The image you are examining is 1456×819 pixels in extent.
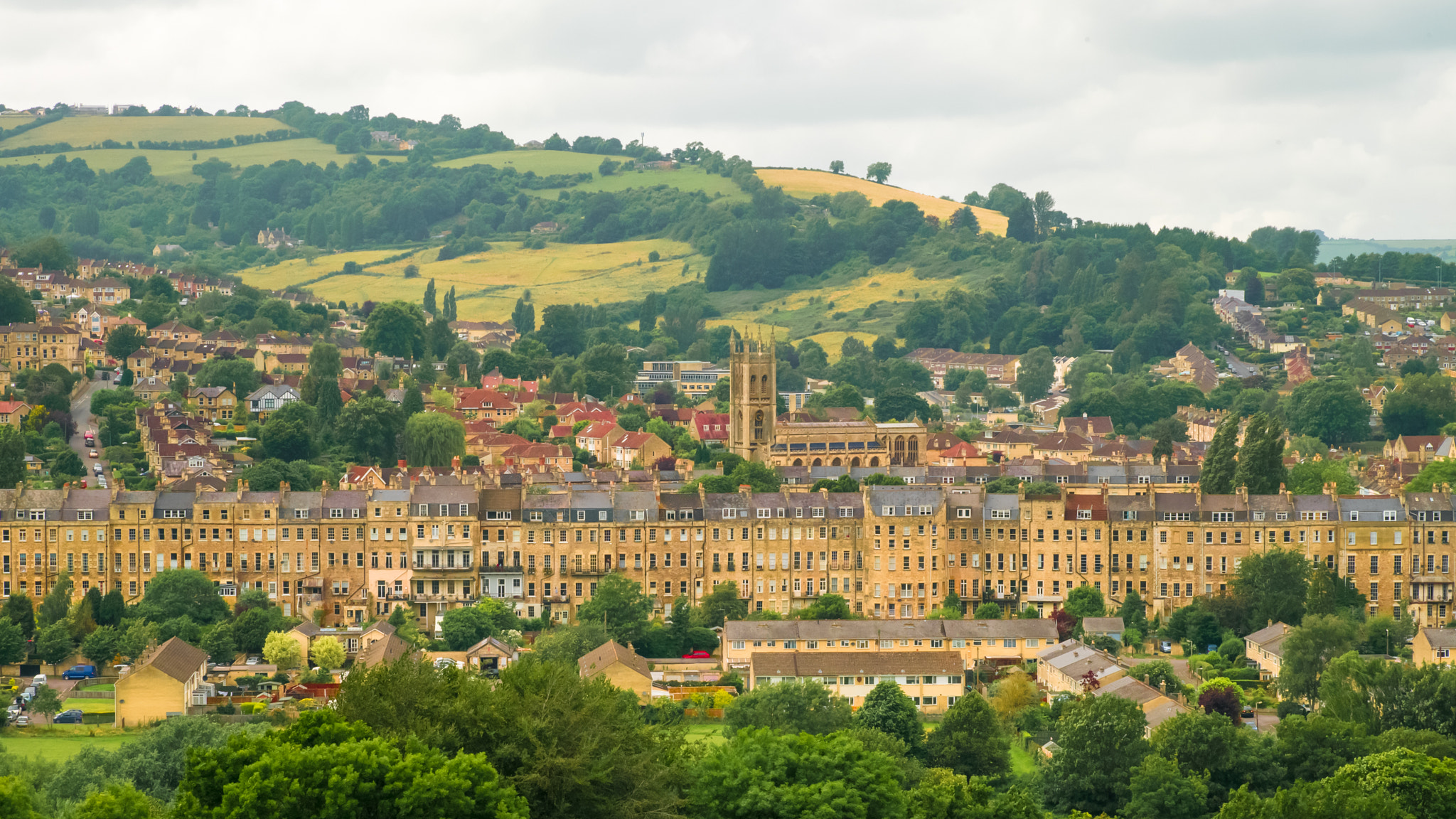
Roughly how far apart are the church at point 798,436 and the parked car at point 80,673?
59447 millimetres

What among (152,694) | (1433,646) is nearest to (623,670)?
(152,694)

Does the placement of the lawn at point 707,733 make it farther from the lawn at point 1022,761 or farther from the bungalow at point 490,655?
the bungalow at point 490,655

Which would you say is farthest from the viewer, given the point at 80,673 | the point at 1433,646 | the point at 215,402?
the point at 215,402

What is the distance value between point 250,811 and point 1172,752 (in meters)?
33.4

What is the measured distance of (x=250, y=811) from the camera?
153 feet

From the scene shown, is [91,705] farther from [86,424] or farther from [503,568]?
[86,424]

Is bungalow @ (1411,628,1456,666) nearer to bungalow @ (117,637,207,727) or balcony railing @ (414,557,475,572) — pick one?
balcony railing @ (414,557,475,572)

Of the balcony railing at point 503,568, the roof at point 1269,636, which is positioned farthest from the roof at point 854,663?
the balcony railing at point 503,568

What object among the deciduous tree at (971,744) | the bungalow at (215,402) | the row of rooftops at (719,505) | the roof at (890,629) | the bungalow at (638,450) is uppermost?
the bungalow at (215,402)

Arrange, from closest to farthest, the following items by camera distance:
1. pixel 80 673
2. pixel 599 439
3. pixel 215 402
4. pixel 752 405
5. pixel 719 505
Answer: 1. pixel 80 673
2. pixel 719 505
3. pixel 599 439
4. pixel 215 402
5. pixel 752 405

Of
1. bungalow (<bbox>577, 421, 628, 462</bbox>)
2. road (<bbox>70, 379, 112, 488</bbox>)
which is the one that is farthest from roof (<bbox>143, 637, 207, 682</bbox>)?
bungalow (<bbox>577, 421, 628, 462</bbox>)

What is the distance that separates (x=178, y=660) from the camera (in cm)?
8150

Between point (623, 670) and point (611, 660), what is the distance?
0.85 metres

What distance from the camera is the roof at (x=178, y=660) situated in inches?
3140
